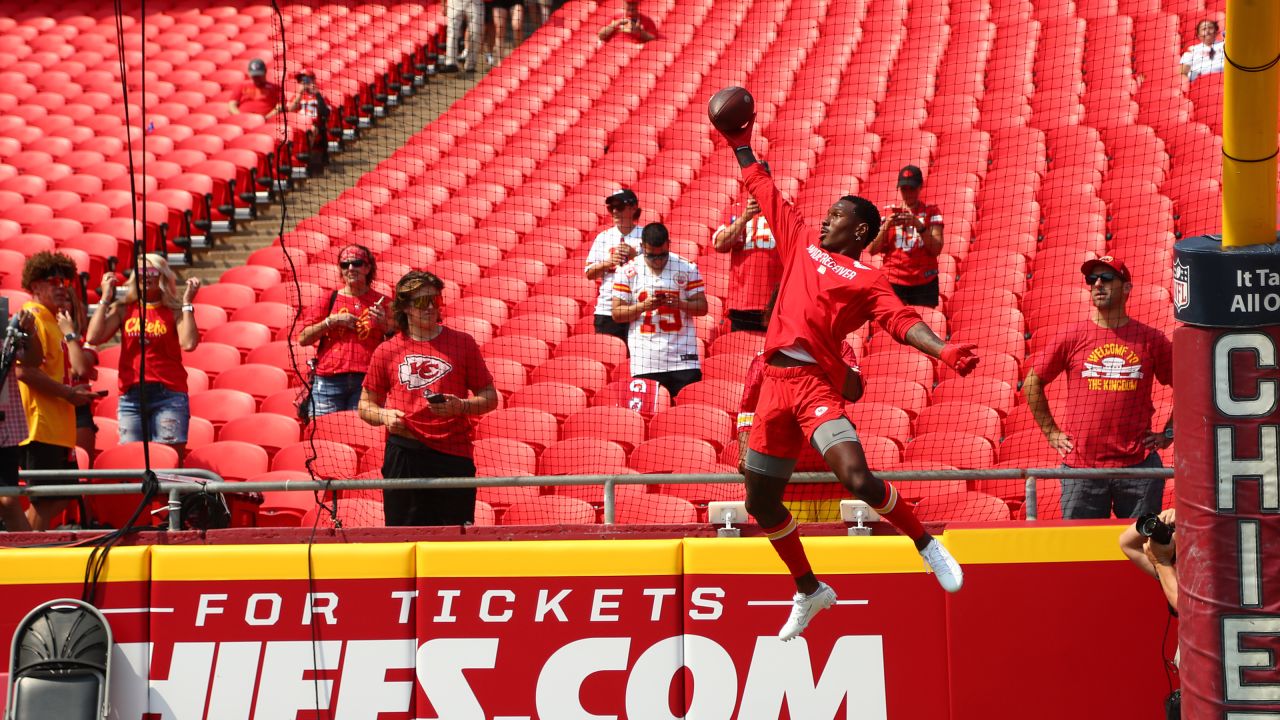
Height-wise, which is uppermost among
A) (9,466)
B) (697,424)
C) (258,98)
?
(258,98)

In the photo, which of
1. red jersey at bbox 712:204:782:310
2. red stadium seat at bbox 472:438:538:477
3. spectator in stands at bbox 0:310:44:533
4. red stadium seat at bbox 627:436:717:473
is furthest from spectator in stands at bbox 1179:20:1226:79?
spectator in stands at bbox 0:310:44:533

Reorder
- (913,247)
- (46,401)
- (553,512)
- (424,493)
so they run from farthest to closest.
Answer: (913,247) < (46,401) < (553,512) < (424,493)

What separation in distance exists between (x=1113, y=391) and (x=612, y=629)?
2797 millimetres

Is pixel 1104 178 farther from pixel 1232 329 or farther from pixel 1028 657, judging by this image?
pixel 1232 329

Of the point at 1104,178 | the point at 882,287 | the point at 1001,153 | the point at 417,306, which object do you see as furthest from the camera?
the point at 1001,153

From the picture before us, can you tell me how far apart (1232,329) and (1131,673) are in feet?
7.11

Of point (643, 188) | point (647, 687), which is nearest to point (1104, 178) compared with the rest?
point (643, 188)

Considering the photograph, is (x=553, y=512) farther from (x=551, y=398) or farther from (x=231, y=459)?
(x=231, y=459)

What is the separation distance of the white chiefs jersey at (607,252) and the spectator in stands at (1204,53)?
610cm

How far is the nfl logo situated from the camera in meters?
4.04

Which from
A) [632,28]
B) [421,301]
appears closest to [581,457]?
[421,301]

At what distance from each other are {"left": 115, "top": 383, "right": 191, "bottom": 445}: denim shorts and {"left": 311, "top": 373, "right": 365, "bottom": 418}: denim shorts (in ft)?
2.92

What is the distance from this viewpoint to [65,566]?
19.5 feet

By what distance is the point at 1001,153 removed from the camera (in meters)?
12.0
